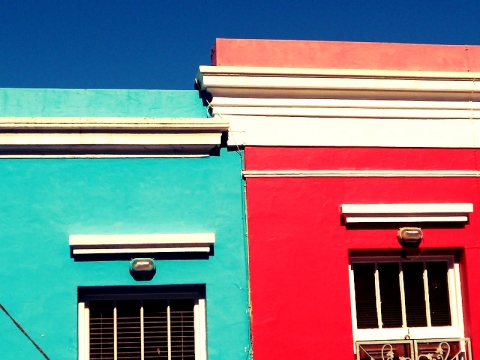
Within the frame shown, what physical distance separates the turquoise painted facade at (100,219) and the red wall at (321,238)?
0.19 meters

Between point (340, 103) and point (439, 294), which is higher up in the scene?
point (340, 103)

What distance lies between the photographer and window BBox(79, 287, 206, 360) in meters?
7.78

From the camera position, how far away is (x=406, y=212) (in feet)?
26.9

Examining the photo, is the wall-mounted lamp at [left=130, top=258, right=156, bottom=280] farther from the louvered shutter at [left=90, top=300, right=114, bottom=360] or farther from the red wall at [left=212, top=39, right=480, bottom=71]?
the red wall at [left=212, top=39, right=480, bottom=71]

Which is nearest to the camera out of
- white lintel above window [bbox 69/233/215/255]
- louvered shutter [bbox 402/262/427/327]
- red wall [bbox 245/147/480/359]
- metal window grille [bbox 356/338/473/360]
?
white lintel above window [bbox 69/233/215/255]

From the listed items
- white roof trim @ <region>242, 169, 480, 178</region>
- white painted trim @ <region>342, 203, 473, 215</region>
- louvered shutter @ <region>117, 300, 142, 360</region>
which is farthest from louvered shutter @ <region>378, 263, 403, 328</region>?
louvered shutter @ <region>117, 300, 142, 360</region>

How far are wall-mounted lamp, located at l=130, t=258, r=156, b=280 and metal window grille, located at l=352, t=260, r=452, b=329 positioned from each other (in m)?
2.06

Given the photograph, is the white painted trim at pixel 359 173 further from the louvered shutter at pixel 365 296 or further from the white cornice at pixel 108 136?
the louvered shutter at pixel 365 296

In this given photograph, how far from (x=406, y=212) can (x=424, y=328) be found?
118 cm

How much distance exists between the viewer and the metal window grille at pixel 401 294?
8.23m

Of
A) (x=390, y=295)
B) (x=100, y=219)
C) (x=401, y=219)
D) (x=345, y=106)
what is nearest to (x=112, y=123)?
(x=100, y=219)

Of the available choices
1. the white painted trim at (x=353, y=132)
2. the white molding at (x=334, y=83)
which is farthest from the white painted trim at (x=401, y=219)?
the white molding at (x=334, y=83)

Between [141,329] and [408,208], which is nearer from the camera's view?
[141,329]

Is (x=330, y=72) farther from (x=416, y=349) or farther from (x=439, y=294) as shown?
(x=416, y=349)
